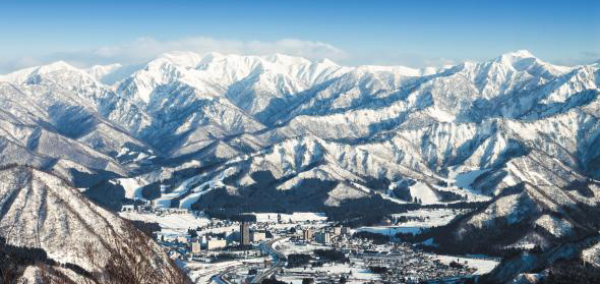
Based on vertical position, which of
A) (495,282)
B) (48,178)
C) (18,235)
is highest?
(48,178)

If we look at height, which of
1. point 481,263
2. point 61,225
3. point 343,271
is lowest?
point 343,271

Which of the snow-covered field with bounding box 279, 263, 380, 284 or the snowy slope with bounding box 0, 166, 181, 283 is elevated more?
the snowy slope with bounding box 0, 166, 181, 283

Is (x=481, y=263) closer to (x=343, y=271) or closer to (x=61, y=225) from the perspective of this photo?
(x=343, y=271)

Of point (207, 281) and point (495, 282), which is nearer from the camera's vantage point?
point (495, 282)

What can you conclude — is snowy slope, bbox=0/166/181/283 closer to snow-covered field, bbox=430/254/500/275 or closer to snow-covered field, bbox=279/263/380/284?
snow-covered field, bbox=279/263/380/284

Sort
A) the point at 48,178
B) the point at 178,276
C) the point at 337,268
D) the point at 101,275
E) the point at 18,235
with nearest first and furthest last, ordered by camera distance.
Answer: the point at 101,275, the point at 178,276, the point at 18,235, the point at 48,178, the point at 337,268

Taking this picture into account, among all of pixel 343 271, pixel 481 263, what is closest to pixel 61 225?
pixel 343 271

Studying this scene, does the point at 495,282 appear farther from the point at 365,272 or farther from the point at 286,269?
the point at 286,269

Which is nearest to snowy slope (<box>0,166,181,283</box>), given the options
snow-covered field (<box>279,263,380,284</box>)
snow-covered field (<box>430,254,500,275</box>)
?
snow-covered field (<box>279,263,380,284</box>)

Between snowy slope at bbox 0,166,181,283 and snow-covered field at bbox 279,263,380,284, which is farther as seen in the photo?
snow-covered field at bbox 279,263,380,284

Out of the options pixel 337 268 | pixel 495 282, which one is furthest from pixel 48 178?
pixel 495 282

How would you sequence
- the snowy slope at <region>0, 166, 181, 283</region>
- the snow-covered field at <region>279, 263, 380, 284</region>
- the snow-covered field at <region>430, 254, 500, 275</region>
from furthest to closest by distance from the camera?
the snow-covered field at <region>430, 254, 500, 275</region> < the snow-covered field at <region>279, 263, 380, 284</region> < the snowy slope at <region>0, 166, 181, 283</region>
